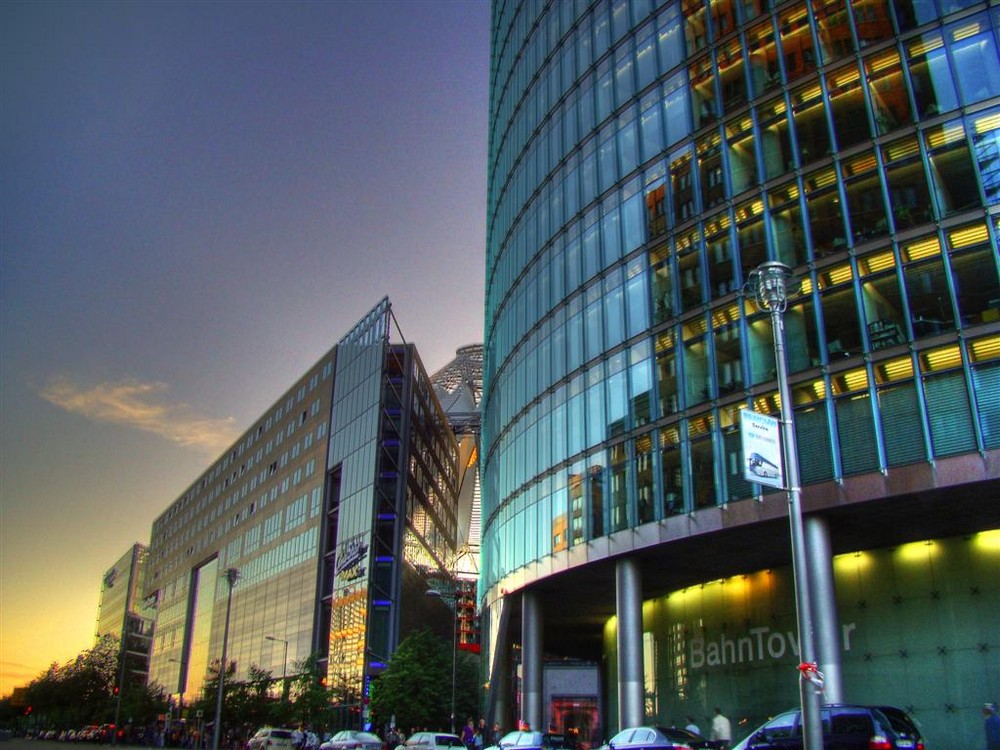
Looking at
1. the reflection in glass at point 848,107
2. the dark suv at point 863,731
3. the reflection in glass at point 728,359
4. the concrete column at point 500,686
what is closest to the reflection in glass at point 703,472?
the reflection in glass at point 728,359

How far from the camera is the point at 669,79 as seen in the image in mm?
40312

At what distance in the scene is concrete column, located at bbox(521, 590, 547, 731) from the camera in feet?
144

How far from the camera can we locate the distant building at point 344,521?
90688 mm

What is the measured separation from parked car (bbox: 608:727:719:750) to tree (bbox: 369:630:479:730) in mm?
40755

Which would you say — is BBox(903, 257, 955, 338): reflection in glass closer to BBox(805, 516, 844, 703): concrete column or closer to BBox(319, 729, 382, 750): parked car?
BBox(805, 516, 844, 703): concrete column

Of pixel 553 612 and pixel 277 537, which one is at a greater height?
pixel 277 537

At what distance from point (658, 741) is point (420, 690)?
141 feet

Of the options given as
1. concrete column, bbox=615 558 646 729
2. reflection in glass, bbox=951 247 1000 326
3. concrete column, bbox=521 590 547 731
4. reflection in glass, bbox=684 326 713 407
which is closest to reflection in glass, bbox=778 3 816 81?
reflection in glass, bbox=951 247 1000 326

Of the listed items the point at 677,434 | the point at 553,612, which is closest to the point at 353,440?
the point at 553,612

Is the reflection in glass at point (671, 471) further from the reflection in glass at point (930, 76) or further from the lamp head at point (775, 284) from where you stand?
the lamp head at point (775, 284)

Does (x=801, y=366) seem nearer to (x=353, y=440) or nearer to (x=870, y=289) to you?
(x=870, y=289)

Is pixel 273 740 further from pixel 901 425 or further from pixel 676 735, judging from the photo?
pixel 901 425

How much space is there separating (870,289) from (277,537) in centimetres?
9364

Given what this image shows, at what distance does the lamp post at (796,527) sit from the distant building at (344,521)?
74.3 meters
